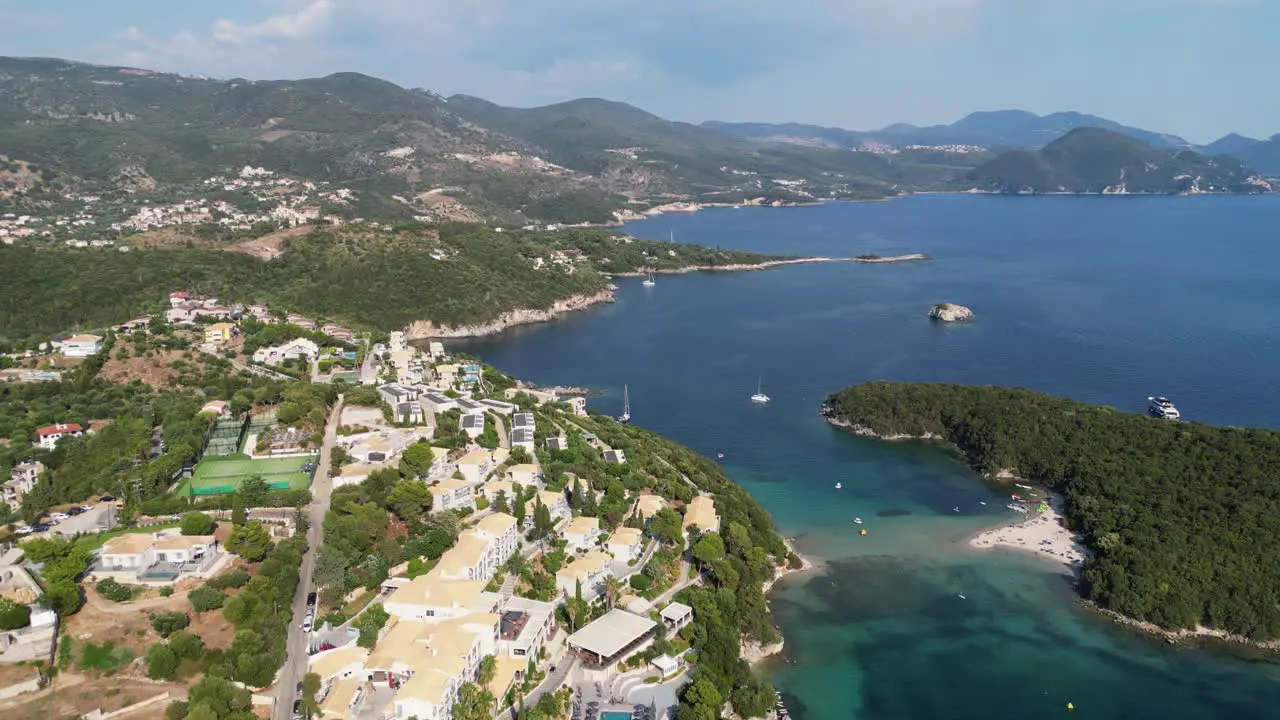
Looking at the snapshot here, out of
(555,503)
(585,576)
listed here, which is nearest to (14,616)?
(585,576)

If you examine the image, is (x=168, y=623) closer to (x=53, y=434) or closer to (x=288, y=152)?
(x=53, y=434)

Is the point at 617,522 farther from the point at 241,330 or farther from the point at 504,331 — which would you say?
the point at 504,331

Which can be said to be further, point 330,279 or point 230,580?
point 330,279

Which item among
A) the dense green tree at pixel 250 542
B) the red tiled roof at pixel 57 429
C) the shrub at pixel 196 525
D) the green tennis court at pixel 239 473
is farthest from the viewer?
the red tiled roof at pixel 57 429

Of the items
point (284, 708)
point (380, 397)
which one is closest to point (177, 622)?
point (284, 708)

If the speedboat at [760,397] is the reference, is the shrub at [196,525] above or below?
above

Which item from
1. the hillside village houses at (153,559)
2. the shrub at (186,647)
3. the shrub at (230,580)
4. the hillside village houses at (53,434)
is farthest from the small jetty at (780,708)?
the hillside village houses at (53,434)

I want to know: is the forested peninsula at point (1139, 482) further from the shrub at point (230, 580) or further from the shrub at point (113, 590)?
the shrub at point (113, 590)
